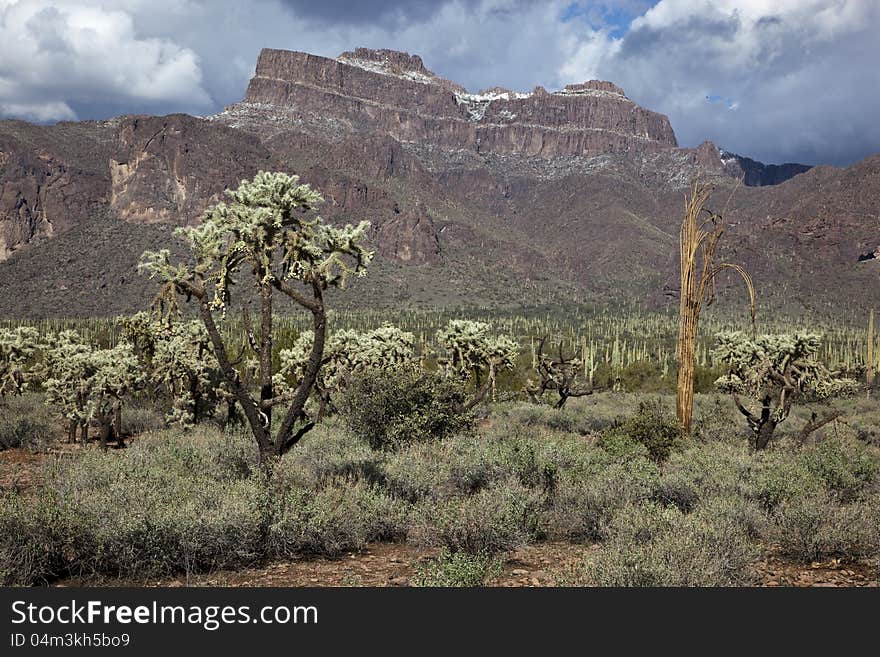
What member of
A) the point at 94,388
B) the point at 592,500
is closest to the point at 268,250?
the point at 592,500

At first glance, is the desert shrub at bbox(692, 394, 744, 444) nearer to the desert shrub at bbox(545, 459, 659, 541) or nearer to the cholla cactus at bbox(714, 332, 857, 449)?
the cholla cactus at bbox(714, 332, 857, 449)

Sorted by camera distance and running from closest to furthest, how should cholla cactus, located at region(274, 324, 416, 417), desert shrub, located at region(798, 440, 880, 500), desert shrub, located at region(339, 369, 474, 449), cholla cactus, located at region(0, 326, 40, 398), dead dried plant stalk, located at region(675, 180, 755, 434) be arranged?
desert shrub, located at region(798, 440, 880, 500)
dead dried plant stalk, located at region(675, 180, 755, 434)
desert shrub, located at region(339, 369, 474, 449)
cholla cactus, located at region(0, 326, 40, 398)
cholla cactus, located at region(274, 324, 416, 417)

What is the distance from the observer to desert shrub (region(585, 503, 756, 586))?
5785mm

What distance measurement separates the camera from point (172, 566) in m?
7.07

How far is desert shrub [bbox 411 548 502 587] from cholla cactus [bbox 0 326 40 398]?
21617mm

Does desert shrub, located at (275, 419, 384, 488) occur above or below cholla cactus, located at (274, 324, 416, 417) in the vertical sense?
below

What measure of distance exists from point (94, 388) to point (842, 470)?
57.6ft

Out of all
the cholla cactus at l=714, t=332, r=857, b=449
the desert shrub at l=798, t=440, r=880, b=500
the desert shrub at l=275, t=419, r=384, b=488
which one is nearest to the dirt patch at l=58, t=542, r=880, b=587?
the desert shrub at l=275, t=419, r=384, b=488

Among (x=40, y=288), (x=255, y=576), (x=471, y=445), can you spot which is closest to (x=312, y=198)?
(x=255, y=576)

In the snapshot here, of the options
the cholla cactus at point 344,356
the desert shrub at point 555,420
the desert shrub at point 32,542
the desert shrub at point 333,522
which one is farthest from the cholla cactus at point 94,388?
the desert shrub at point 333,522

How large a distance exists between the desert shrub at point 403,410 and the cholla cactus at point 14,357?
44.0 feet

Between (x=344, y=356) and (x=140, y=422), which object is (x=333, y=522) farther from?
(x=344, y=356)

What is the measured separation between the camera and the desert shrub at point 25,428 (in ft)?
56.8

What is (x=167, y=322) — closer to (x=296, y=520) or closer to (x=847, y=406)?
(x=296, y=520)
